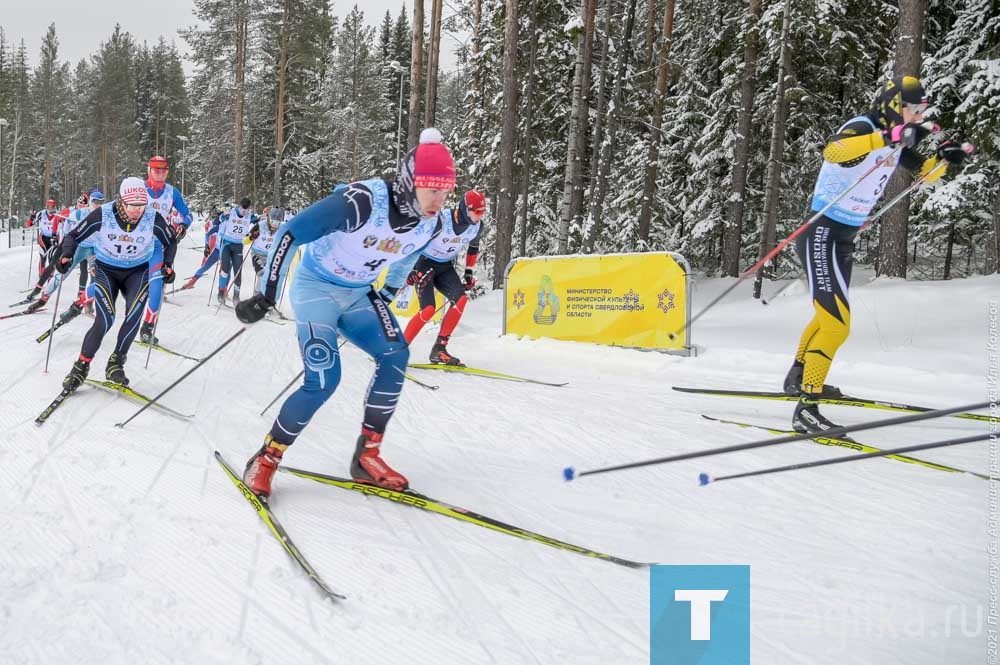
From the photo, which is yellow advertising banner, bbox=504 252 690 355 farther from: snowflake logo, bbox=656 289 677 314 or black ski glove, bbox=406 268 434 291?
black ski glove, bbox=406 268 434 291

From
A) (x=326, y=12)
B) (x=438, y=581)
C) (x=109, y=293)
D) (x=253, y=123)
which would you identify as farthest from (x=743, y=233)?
(x=326, y=12)

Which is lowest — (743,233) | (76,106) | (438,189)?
(438,189)

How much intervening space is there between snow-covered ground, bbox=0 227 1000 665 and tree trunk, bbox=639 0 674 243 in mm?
11044

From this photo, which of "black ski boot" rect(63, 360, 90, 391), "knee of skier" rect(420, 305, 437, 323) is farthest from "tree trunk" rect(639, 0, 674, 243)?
"black ski boot" rect(63, 360, 90, 391)

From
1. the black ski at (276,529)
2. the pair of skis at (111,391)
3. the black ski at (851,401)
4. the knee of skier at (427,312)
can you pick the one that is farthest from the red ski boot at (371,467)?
the knee of skier at (427,312)

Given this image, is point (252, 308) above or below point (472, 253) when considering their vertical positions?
below

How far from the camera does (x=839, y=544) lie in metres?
2.81

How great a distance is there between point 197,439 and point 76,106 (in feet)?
218

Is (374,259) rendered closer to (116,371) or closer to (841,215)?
(841,215)

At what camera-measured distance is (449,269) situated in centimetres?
766

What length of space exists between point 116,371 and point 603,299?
575cm

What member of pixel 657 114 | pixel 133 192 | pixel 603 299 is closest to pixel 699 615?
pixel 133 192

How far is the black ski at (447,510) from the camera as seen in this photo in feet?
8.92

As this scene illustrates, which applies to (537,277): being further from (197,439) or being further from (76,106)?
(76,106)
